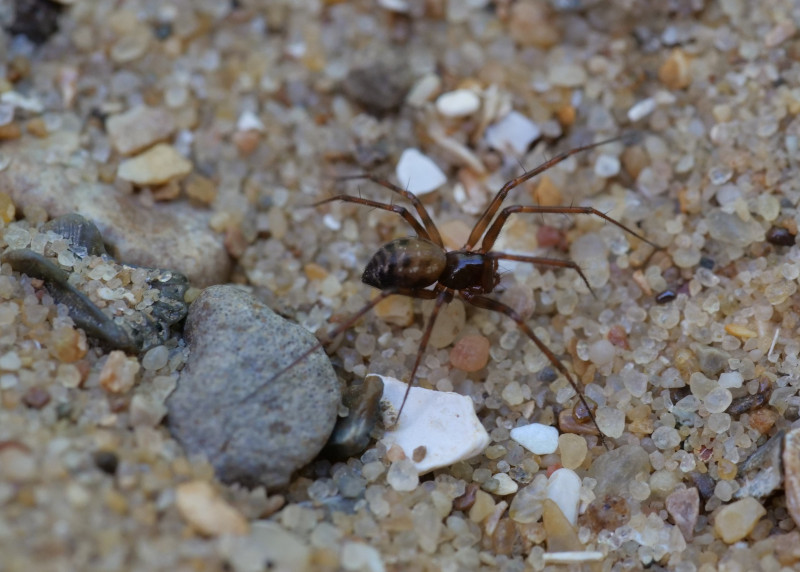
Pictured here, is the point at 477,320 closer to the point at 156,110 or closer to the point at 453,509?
the point at 453,509

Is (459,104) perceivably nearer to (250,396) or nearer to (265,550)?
(250,396)

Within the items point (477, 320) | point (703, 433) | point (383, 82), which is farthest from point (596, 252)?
point (383, 82)

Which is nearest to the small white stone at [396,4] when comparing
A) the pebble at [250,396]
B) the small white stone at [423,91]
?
the small white stone at [423,91]

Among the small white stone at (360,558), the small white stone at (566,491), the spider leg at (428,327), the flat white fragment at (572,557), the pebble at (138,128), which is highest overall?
the pebble at (138,128)

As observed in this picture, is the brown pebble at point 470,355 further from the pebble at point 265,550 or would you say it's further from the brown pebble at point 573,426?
the pebble at point 265,550

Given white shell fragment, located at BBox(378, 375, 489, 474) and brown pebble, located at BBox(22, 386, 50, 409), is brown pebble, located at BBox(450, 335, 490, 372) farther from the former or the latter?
brown pebble, located at BBox(22, 386, 50, 409)
